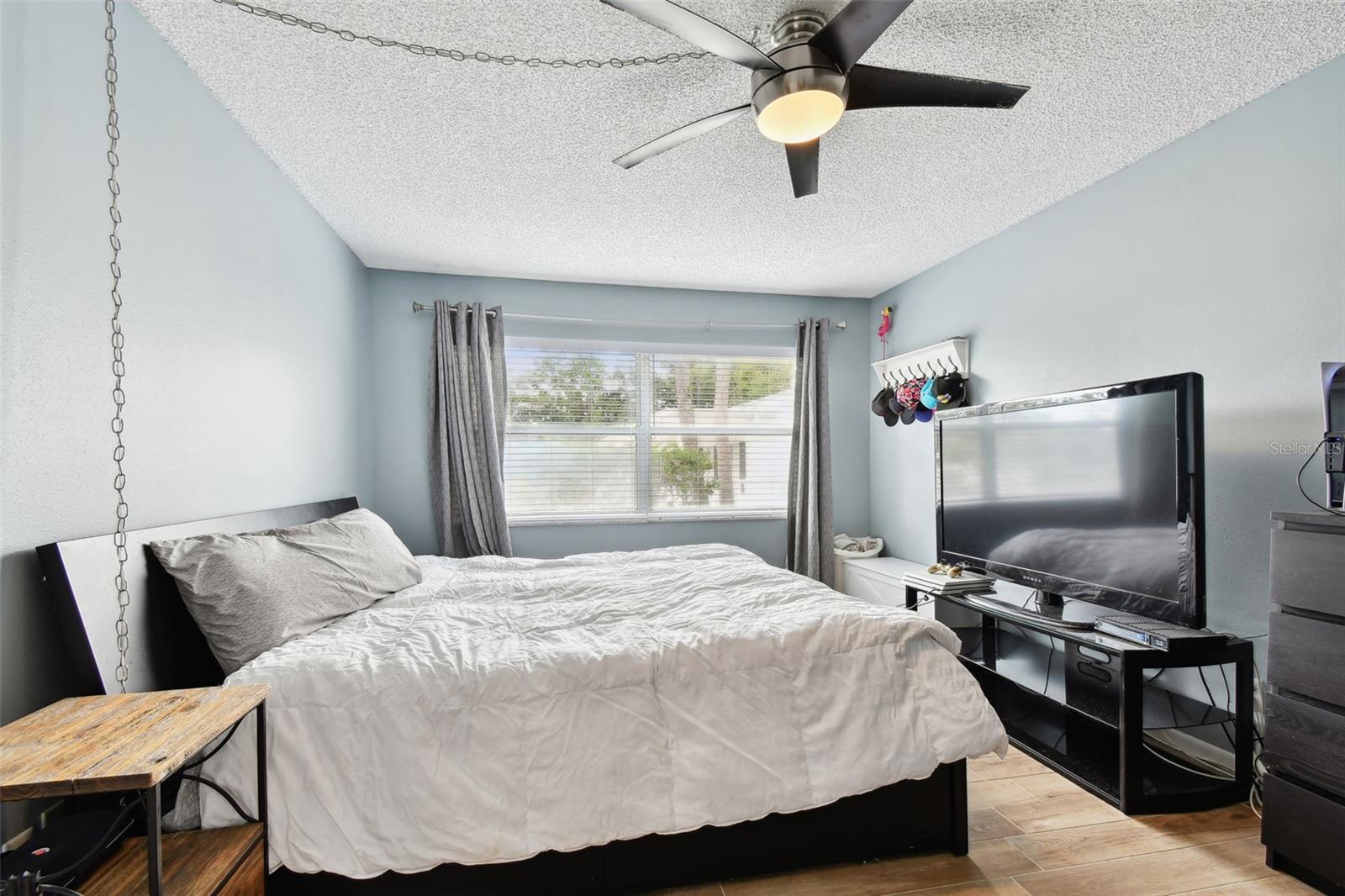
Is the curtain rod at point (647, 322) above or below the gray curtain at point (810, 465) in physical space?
above

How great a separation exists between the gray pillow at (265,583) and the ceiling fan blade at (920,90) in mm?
2090

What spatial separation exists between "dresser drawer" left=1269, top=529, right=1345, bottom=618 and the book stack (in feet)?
3.91

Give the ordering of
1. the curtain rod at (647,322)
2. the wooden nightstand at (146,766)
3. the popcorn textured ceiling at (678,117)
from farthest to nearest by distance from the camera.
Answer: the curtain rod at (647,322), the popcorn textured ceiling at (678,117), the wooden nightstand at (146,766)

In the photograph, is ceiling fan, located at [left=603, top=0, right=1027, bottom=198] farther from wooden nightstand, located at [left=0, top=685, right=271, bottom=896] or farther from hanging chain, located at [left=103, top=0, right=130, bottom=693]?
wooden nightstand, located at [left=0, top=685, right=271, bottom=896]

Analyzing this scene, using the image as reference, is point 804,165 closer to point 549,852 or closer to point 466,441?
point 549,852

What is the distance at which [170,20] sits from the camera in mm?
1772

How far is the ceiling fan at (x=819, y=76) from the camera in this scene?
Result: 58.2 inches

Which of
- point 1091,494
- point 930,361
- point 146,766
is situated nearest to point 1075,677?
point 1091,494

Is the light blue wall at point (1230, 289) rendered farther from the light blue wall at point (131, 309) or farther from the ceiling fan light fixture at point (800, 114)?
the light blue wall at point (131, 309)

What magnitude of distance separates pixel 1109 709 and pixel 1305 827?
0.57 metres

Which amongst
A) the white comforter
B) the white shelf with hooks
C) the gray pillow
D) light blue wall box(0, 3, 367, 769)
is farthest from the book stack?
light blue wall box(0, 3, 367, 769)

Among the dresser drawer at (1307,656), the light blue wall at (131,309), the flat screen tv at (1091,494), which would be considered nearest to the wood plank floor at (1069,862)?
the dresser drawer at (1307,656)

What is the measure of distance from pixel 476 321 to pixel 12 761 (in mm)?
3335

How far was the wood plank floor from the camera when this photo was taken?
68.3 inches
